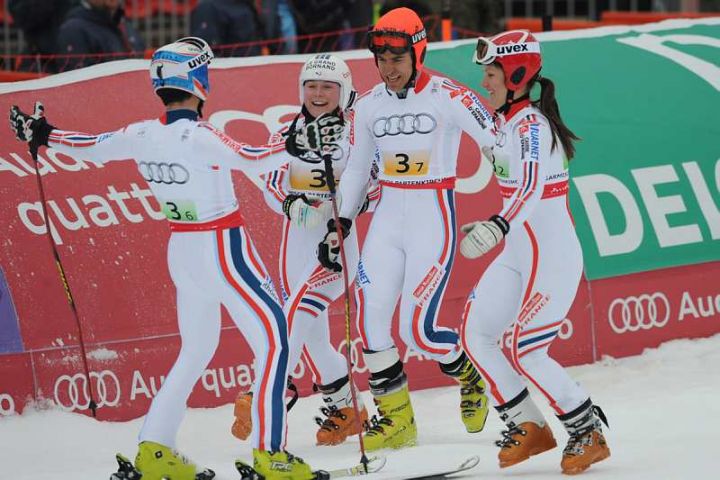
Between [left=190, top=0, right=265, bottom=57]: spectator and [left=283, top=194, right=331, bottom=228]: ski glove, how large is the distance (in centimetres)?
375

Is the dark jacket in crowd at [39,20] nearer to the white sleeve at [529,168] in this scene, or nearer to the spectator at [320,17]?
the spectator at [320,17]

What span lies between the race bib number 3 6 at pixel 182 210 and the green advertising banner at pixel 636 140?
3725 millimetres

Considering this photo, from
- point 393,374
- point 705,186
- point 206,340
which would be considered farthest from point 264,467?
point 705,186

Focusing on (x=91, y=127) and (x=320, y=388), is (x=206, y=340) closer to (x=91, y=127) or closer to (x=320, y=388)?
(x=320, y=388)

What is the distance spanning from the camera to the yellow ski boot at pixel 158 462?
7840mm

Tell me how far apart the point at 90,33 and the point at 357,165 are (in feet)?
11.8

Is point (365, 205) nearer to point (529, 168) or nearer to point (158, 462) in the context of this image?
point (529, 168)

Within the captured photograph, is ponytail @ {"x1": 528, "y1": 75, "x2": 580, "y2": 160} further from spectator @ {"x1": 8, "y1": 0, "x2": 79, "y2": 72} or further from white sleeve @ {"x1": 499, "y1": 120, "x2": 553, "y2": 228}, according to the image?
spectator @ {"x1": 8, "y1": 0, "x2": 79, "y2": 72}

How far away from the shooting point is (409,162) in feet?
29.0

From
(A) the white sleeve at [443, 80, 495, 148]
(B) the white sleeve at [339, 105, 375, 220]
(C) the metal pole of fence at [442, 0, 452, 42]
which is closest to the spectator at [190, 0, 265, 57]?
(C) the metal pole of fence at [442, 0, 452, 42]

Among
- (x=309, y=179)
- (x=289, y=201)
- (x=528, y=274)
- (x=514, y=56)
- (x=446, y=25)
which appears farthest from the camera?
(x=446, y=25)

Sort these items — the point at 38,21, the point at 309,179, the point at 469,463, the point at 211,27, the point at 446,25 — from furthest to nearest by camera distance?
the point at 38,21, the point at 211,27, the point at 446,25, the point at 309,179, the point at 469,463

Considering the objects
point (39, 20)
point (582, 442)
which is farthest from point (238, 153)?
point (39, 20)

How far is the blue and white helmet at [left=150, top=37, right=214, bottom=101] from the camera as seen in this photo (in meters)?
7.84
